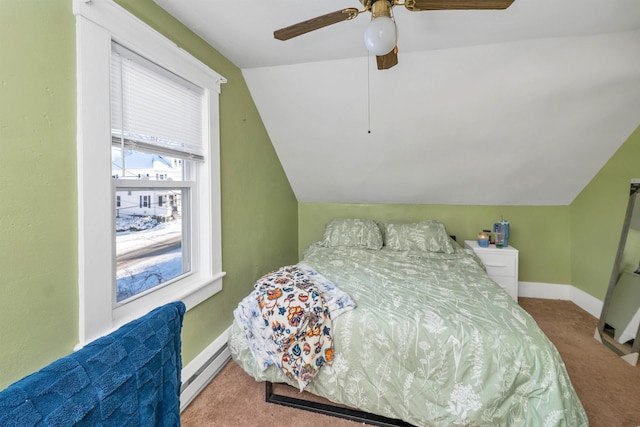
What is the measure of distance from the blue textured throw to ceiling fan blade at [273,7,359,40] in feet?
4.13

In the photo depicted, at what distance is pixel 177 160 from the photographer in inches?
68.3

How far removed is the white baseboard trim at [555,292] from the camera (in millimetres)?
2818

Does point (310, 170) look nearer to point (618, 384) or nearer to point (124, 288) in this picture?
point (124, 288)

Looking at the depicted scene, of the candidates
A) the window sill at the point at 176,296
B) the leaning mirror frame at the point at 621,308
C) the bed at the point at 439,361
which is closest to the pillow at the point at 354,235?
the bed at the point at 439,361

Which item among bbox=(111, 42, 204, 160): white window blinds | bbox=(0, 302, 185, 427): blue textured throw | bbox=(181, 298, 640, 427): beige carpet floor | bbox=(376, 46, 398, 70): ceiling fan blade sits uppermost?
bbox=(376, 46, 398, 70): ceiling fan blade

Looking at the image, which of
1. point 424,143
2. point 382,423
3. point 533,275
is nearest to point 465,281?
point 382,423

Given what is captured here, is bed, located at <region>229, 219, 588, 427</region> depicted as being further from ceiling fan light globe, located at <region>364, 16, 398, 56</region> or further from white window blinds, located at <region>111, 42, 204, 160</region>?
ceiling fan light globe, located at <region>364, 16, 398, 56</region>

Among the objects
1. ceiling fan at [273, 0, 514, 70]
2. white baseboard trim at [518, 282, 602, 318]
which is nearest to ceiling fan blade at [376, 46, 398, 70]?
ceiling fan at [273, 0, 514, 70]

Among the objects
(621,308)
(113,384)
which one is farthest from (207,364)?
(621,308)

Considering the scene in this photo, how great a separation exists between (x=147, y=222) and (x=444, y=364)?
1.78 metres

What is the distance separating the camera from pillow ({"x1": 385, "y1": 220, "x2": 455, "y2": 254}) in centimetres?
278

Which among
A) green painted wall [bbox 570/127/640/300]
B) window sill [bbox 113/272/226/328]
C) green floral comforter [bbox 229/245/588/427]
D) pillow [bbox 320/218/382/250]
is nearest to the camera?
green floral comforter [bbox 229/245/588/427]

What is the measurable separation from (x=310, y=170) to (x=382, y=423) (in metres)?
2.43

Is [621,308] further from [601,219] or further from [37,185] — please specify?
[37,185]
